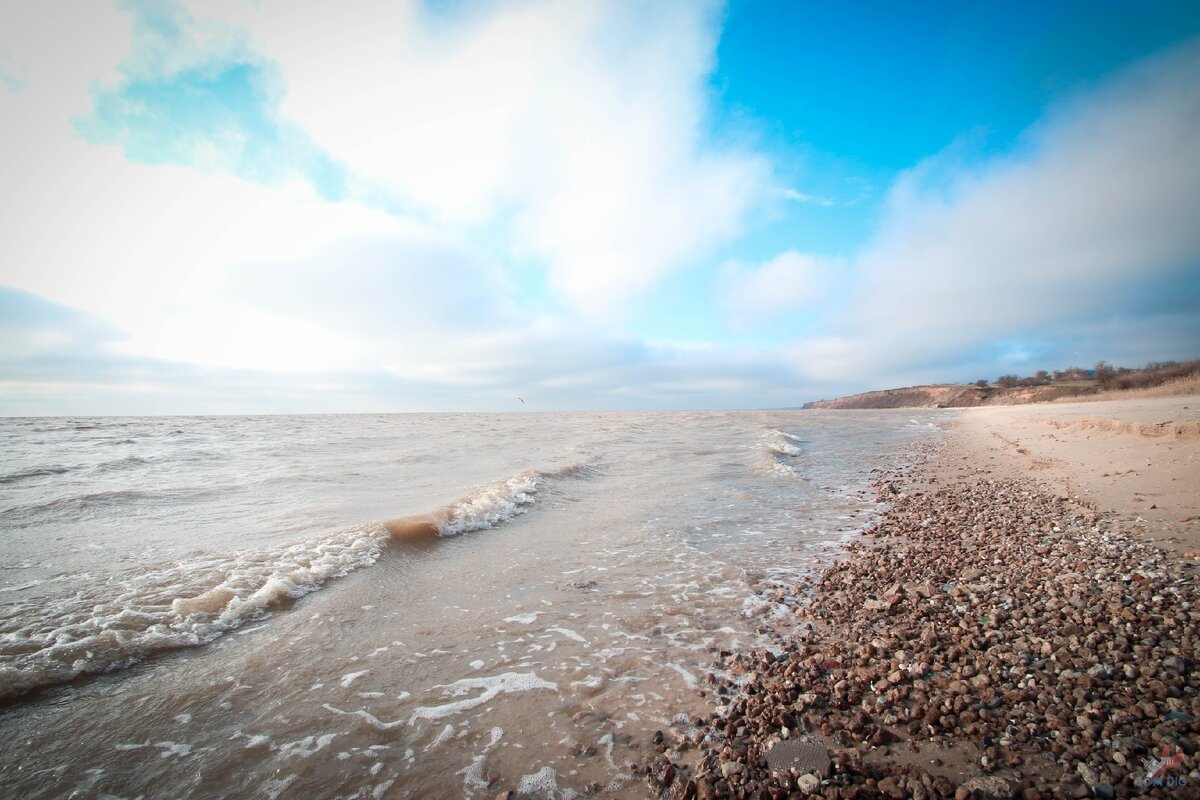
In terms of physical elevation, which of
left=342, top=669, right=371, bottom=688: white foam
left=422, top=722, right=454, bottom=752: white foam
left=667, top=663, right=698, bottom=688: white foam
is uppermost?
left=667, top=663, right=698, bottom=688: white foam

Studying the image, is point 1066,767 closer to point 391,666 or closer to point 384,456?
point 391,666

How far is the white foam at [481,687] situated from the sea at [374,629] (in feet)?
0.09

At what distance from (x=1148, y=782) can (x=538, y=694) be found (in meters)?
4.16

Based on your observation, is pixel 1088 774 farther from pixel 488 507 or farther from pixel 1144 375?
pixel 1144 375

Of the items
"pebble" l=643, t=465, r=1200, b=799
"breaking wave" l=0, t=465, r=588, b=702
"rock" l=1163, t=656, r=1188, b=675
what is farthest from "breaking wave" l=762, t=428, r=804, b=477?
"breaking wave" l=0, t=465, r=588, b=702

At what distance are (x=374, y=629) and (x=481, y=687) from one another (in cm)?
219

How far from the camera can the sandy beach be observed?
2.86m

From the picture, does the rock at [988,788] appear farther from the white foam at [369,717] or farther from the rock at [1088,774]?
the white foam at [369,717]

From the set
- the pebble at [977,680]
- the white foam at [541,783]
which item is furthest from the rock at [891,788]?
the white foam at [541,783]

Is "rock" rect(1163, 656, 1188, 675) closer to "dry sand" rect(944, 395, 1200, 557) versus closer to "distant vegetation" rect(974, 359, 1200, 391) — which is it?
"dry sand" rect(944, 395, 1200, 557)

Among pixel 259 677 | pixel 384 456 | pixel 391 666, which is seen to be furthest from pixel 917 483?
pixel 384 456

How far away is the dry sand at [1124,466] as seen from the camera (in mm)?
7172

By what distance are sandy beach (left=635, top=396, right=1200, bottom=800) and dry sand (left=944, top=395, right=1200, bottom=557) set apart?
0.40 ft

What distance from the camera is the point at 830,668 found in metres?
4.29
